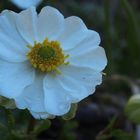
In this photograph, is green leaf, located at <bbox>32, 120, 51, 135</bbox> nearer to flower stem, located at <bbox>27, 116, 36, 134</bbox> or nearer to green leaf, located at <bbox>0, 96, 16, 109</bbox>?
flower stem, located at <bbox>27, 116, 36, 134</bbox>

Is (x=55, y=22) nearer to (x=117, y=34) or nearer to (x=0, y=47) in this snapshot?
(x=0, y=47)

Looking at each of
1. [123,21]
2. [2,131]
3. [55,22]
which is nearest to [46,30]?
[55,22]

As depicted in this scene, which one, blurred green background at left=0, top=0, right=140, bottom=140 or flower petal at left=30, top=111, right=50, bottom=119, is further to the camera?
blurred green background at left=0, top=0, right=140, bottom=140

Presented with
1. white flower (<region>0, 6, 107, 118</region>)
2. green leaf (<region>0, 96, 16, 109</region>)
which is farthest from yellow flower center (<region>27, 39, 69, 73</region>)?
green leaf (<region>0, 96, 16, 109</region>)

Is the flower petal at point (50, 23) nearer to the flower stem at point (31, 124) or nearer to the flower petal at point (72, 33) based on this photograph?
the flower petal at point (72, 33)

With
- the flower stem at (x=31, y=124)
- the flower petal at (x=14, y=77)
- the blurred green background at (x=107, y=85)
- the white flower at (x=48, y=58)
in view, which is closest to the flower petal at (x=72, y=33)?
the white flower at (x=48, y=58)

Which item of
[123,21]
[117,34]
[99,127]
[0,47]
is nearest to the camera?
[0,47]

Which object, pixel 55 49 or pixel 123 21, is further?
pixel 123 21
